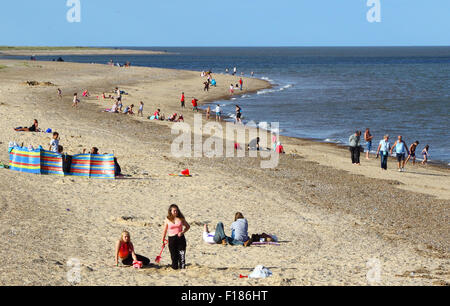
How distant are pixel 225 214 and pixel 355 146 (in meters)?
9.95

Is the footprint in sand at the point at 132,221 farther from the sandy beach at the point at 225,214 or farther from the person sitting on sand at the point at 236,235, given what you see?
the person sitting on sand at the point at 236,235

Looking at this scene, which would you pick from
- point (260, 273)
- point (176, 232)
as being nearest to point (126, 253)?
point (176, 232)

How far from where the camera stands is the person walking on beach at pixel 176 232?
36.6ft

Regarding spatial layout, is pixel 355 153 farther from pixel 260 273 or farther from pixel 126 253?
pixel 126 253

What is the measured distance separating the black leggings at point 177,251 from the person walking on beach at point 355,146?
14.4 meters

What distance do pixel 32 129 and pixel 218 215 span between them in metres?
13.0

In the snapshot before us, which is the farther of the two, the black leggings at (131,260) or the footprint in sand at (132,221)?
the footprint in sand at (132,221)

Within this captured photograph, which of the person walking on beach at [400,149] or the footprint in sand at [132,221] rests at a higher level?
the person walking on beach at [400,149]

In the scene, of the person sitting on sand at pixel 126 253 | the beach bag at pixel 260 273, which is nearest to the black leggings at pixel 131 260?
the person sitting on sand at pixel 126 253

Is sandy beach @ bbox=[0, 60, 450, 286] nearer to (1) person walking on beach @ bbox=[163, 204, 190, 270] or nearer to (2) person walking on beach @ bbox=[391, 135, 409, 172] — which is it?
(1) person walking on beach @ bbox=[163, 204, 190, 270]

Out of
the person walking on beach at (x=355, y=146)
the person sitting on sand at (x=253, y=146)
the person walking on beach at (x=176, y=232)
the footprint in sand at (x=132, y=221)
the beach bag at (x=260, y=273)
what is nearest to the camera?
the person walking on beach at (x=176, y=232)

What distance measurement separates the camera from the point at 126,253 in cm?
1180

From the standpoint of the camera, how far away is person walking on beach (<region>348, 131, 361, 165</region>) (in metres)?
24.5

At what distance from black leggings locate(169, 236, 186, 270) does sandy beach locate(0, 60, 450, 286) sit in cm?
18
